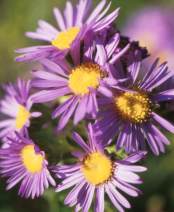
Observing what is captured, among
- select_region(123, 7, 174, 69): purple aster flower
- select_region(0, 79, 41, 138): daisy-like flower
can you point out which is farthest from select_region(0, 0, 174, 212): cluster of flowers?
select_region(123, 7, 174, 69): purple aster flower

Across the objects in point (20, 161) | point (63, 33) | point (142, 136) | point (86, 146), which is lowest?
point (20, 161)

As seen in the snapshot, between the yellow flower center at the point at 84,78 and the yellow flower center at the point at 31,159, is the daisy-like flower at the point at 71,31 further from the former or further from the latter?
the yellow flower center at the point at 31,159

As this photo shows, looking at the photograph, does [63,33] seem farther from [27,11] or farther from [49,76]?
[27,11]

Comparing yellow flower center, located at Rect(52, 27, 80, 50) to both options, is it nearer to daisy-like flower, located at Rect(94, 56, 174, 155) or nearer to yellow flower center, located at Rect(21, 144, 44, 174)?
daisy-like flower, located at Rect(94, 56, 174, 155)

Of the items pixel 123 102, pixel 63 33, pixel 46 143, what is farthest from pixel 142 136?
pixel 63 33

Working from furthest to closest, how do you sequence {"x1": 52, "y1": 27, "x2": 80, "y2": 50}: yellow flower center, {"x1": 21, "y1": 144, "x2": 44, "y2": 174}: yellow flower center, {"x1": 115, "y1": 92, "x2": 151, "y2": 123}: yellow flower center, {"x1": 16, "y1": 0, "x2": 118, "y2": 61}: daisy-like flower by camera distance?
{"x1": 52, "y1": 27, "x2": 80, "y2": 50}: yellow flower center
{"x1": 21, "y1": 144, "x2": 44, "y2": 174}: yellow flower center
{"x1": 16, "y1": 0, "x2": 118, "y2": 61}: daisy-like flower
{"x1": 115, "y1": 92, "x2": 151, "y2": 123}: yellow flower center

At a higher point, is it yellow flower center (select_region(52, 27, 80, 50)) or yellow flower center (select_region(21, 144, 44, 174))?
yellow flower center (select_region(52, 27, 80, 50))

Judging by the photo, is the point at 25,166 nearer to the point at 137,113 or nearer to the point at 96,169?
the point at 96,169
